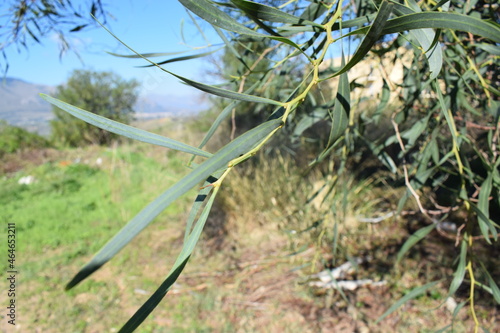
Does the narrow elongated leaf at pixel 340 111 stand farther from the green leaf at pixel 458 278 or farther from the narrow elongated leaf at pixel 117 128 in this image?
the green leaf at pixel 458 278

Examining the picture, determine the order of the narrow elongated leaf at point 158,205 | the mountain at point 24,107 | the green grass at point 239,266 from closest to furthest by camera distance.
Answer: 1. the narrow elongated leaf at point 158,205
2. the green grass at point 239,266
3. the mountain at point 24,107

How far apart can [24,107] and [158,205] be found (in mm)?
23885

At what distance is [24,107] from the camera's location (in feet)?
65.4

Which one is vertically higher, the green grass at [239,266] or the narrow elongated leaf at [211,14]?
the narrow elongated leaf at [211,14]

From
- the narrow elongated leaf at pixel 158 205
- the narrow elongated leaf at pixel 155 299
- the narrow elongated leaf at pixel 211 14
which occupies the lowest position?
the narrow elongated leaf at pixel 155 299

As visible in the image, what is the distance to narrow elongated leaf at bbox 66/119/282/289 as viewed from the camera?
0.17 metres

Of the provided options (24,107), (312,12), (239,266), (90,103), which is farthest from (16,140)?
(24,107)

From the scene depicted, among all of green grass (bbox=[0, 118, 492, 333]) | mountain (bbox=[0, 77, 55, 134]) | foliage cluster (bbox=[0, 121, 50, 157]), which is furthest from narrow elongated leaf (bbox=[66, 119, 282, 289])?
foliage cluster (bbox=[0, 121, 50, 157])

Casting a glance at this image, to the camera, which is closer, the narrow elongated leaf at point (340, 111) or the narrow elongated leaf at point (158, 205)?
the narrow elongated leaf at point (158, 205)

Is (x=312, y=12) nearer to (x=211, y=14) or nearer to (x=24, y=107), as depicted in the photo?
(x=211, y=14)

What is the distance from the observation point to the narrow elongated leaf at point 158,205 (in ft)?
0.57

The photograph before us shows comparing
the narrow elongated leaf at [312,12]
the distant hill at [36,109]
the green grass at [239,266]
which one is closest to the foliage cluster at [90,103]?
the distant hill at [36,109]

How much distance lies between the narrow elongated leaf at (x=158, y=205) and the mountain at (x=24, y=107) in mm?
887

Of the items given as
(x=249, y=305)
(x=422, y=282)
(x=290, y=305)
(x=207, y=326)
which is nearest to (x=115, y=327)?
(x=207, y=326)
